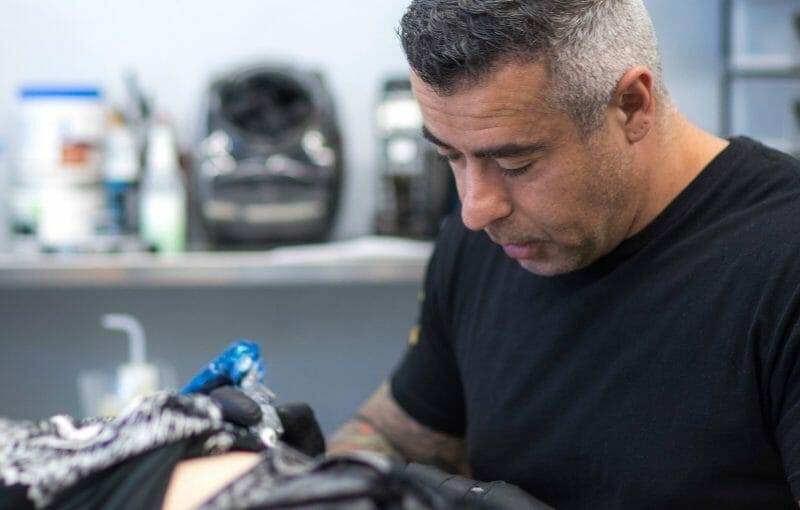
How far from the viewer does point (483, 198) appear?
1.20 meters

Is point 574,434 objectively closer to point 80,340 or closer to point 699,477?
point 699,477

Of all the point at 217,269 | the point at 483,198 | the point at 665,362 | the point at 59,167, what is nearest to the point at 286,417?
the point at 483,198

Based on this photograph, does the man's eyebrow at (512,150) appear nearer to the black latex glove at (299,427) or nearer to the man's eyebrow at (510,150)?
the man's eyebrow at (510,150)

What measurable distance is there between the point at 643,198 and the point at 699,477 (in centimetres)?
33

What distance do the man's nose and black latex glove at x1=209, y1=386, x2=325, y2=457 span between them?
29 cm

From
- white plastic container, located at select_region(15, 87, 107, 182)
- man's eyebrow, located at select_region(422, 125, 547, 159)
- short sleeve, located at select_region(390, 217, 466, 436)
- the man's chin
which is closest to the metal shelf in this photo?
white plastic container, located at select_region(15, 87, 107, 182)

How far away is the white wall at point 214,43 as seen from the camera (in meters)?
2.21

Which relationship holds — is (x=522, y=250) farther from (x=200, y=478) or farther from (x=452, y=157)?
(x=200, y=478)

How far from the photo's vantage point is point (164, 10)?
221cm

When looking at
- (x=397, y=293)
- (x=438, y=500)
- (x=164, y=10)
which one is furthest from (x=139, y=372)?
(x=438, y=500)

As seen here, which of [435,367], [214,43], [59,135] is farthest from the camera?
[214,43]

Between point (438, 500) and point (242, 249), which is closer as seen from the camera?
point (438, 500)

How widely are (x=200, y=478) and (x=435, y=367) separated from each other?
0.69 m

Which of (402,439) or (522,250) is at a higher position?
(522,250)
